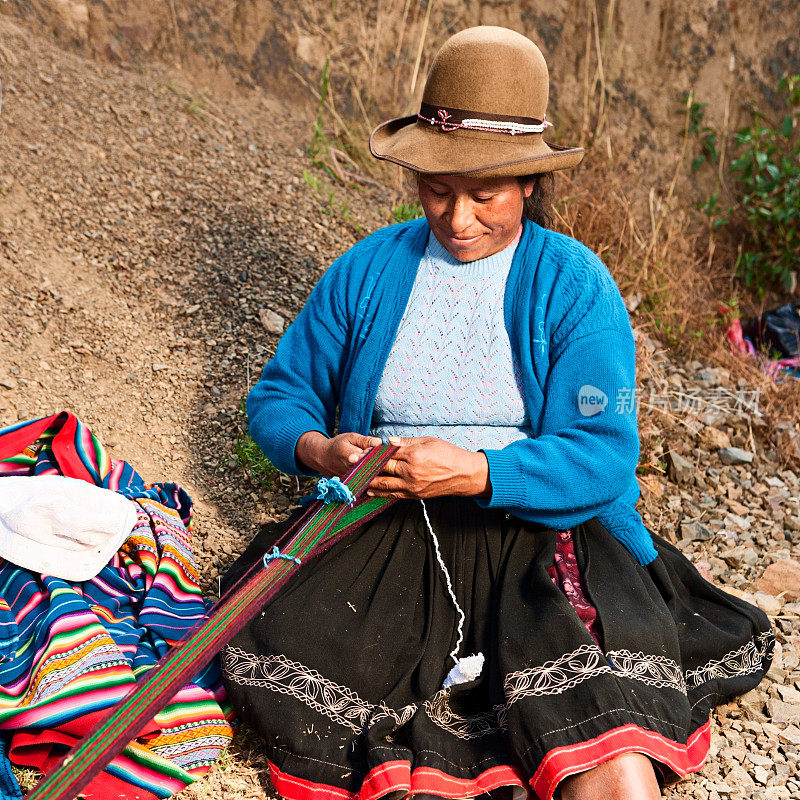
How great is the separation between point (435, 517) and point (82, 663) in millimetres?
830

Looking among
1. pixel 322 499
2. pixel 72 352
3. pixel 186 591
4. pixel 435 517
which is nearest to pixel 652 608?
pixel 435 517

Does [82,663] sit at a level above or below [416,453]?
below

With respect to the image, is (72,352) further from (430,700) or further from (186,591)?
(430,700)

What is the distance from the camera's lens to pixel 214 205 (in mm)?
3953

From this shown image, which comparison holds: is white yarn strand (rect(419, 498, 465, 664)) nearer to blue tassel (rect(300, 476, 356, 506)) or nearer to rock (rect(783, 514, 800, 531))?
blue tassel (rect(300, 476, 356, 506))

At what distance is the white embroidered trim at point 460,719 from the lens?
1.90 metres

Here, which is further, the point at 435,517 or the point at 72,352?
the point at 72,352

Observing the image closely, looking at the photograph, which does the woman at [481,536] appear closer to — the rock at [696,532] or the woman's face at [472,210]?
the woman's face at [472,210]

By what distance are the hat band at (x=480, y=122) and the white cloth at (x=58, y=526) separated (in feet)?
4.08

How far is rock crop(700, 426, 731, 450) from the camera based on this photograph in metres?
3.60

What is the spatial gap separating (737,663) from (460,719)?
2.39ft

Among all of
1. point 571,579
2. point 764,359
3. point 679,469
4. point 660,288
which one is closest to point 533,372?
point 571,579

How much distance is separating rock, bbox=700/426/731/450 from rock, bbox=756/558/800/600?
792 millimetres

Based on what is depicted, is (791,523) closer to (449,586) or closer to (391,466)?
(449,586)
